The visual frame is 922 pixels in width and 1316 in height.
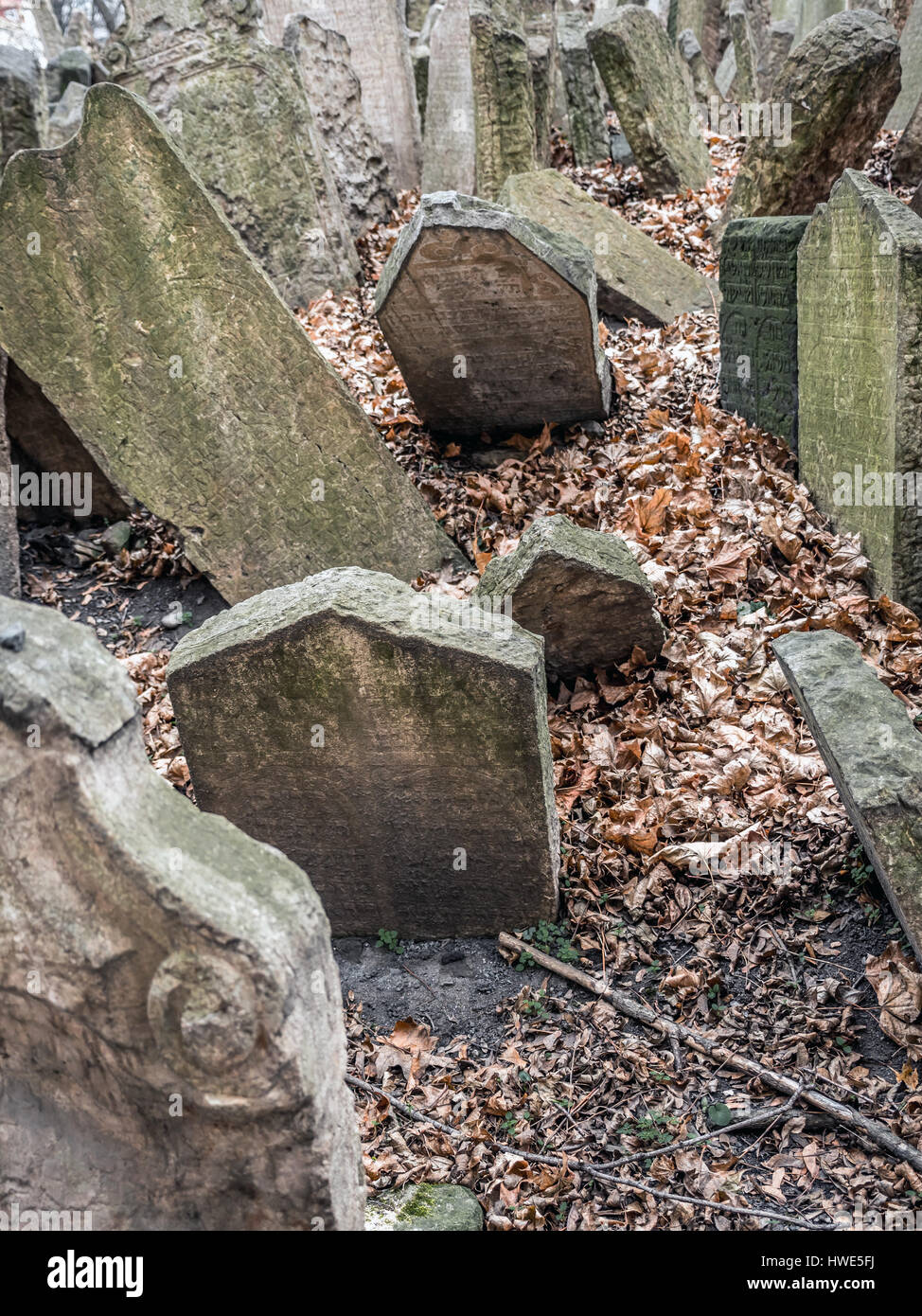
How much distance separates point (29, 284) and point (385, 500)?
6.54 feet

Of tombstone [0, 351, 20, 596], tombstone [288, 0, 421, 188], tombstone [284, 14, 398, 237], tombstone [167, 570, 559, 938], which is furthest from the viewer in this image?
tombstone [288, 0, 421, 188]

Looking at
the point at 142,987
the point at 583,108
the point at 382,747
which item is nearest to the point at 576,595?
the point at 382,747

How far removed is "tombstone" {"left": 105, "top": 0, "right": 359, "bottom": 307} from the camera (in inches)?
305

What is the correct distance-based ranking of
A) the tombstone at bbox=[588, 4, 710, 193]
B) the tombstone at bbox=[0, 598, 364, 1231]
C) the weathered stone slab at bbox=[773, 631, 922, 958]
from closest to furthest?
1. the tombstone at bbox=[0, 598, 364, 1231]
2. the weathered stone slab at bbox=[773, 631, 922, 958]
3. the tombstone at bbox=[588, 4, 710, 193]

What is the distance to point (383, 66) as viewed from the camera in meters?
10.4

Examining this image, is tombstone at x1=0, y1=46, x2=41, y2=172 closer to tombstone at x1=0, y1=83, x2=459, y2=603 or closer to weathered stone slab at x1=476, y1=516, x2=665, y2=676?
tombstone at x1=0, y1=83, x2=459, y2=603

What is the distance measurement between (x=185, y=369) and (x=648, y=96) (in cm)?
627

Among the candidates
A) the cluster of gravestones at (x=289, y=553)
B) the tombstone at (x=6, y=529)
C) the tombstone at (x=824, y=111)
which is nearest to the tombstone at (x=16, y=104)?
the cluster of gravestones at (x=289, y=553)

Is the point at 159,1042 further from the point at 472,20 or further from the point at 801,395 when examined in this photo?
the point at 472,20

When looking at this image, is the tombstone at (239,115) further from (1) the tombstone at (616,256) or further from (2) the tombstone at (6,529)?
(2) the tombstone at (6,529)

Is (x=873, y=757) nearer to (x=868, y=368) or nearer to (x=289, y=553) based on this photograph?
(x=868, y=368)

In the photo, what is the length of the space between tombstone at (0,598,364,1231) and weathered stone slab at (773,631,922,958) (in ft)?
6.34

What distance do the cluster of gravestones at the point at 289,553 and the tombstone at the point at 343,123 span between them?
64mm

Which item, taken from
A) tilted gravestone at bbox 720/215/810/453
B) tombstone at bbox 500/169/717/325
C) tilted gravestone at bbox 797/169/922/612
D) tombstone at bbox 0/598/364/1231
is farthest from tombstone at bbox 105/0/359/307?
tombstone at bbox 0/598/364/1231
